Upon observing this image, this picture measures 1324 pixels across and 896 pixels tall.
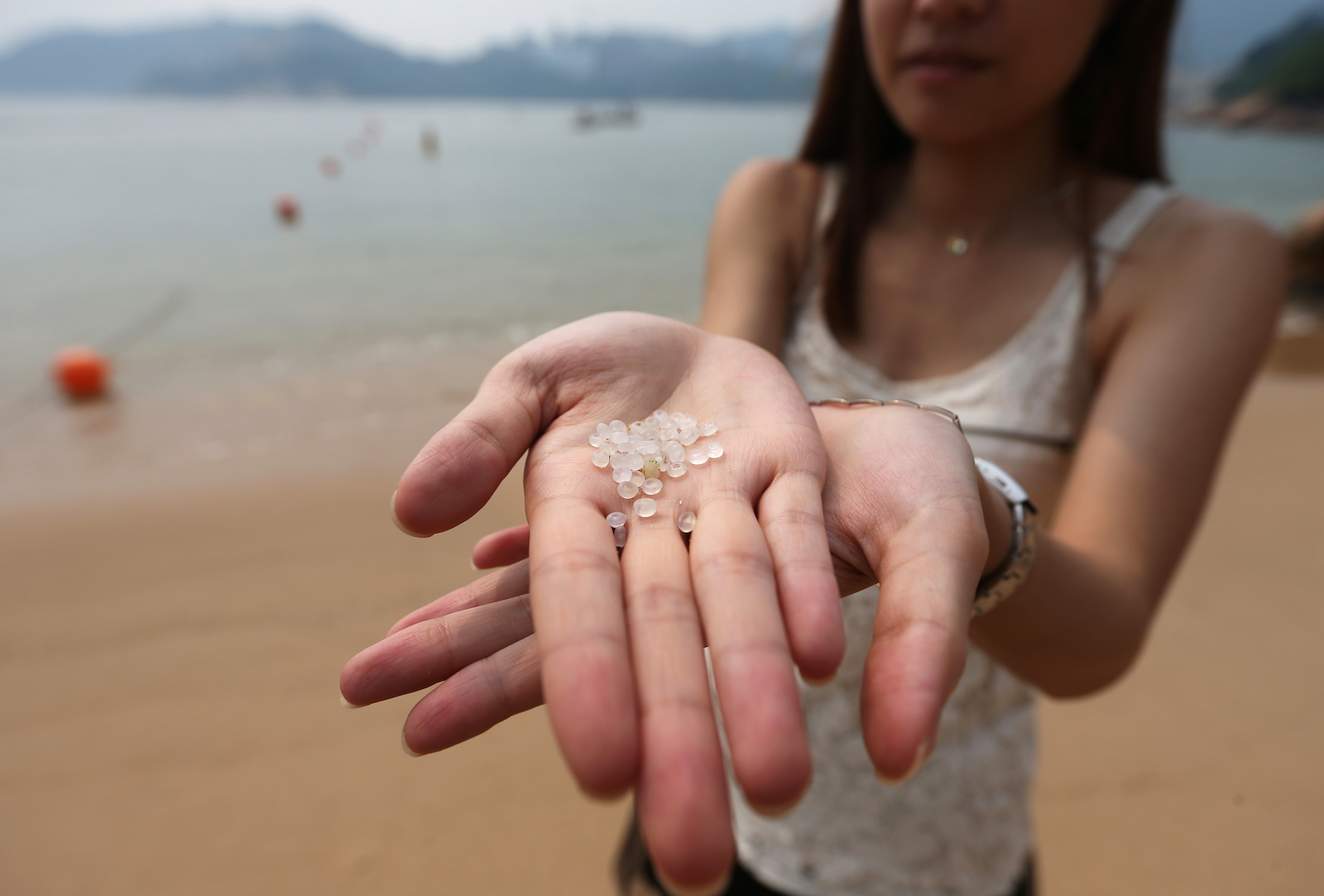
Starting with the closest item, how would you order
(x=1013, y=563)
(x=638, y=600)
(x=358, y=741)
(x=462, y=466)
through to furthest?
(x=638, y=600)
(x=462, y=466)
(x=1013, y=563)
(x=358, y=741)

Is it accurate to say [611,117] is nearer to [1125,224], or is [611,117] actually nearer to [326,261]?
[326,261]

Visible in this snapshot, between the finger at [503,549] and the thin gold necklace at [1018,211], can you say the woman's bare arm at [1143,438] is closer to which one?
the thin gold necklace at [1018,211]

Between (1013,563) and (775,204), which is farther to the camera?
(775,204)

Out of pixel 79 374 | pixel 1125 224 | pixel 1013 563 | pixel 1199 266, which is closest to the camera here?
pixel 1013 563

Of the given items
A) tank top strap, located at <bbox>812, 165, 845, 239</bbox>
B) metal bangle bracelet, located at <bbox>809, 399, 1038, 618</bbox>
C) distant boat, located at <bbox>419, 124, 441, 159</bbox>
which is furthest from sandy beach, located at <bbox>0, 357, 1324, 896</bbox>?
distant boat, located at <bbox>419, 124, 441, 159</bbox>

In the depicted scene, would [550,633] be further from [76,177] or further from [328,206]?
[76,177]

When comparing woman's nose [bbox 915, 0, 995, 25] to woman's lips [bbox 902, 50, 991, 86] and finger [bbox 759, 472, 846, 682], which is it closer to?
woman's lips [bbox 902, 50, 991, 86]

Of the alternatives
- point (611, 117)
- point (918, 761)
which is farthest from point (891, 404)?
point (611, 117)
